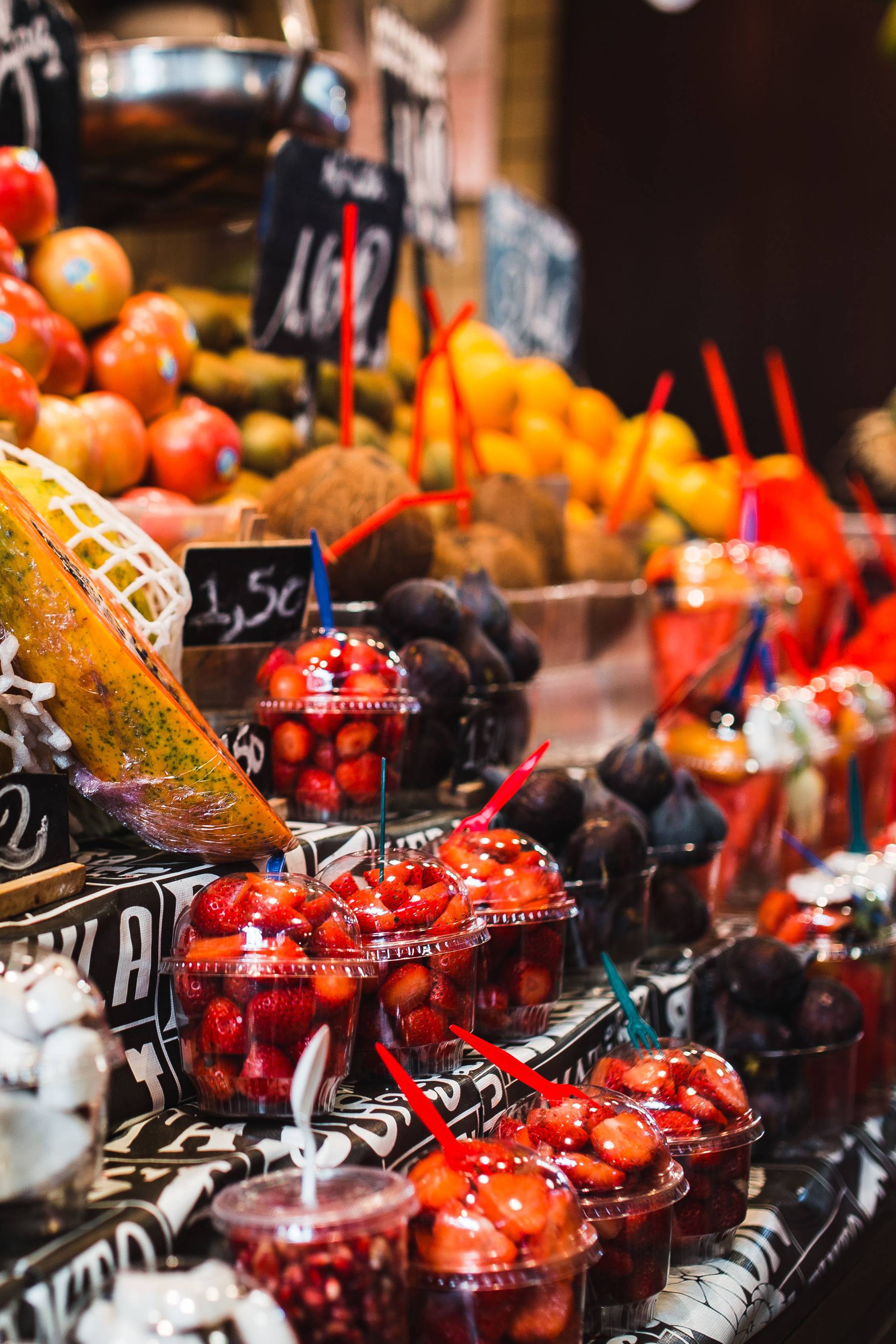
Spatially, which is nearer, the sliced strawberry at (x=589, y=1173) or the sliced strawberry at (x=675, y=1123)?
the sliced strawberry at (x=589, y=1173)

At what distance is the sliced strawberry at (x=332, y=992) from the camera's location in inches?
42.4

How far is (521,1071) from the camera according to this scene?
117 cm

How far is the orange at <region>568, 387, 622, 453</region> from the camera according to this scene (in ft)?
10.7

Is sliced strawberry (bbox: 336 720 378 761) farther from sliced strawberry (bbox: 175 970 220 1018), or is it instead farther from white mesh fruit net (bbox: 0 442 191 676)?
sliced strawberry (bbox: 175 970 220 1018)

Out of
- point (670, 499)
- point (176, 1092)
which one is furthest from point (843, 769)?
point (176, 1092)

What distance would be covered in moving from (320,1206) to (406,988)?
0.33 metres

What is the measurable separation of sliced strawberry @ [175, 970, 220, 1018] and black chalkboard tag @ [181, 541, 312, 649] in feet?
1.76

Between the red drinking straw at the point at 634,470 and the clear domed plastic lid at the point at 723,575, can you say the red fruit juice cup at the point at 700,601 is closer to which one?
the clear domed plastic lid at the point at 723,575

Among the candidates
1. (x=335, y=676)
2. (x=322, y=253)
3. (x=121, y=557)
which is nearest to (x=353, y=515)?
(x=335, y=676)

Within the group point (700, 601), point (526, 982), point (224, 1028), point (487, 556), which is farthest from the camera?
point (700, 601)

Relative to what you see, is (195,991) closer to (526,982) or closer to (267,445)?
(526,982)

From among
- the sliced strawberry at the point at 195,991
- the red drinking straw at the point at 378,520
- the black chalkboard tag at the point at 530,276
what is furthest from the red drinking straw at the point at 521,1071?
the black chalkboard tag at the point at 530,276

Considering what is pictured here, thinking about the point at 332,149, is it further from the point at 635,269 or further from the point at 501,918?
the point at 635,269

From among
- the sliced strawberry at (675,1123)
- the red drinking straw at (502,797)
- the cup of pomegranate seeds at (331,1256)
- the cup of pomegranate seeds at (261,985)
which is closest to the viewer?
the cup of pomegranate seeds at (331,1256)
